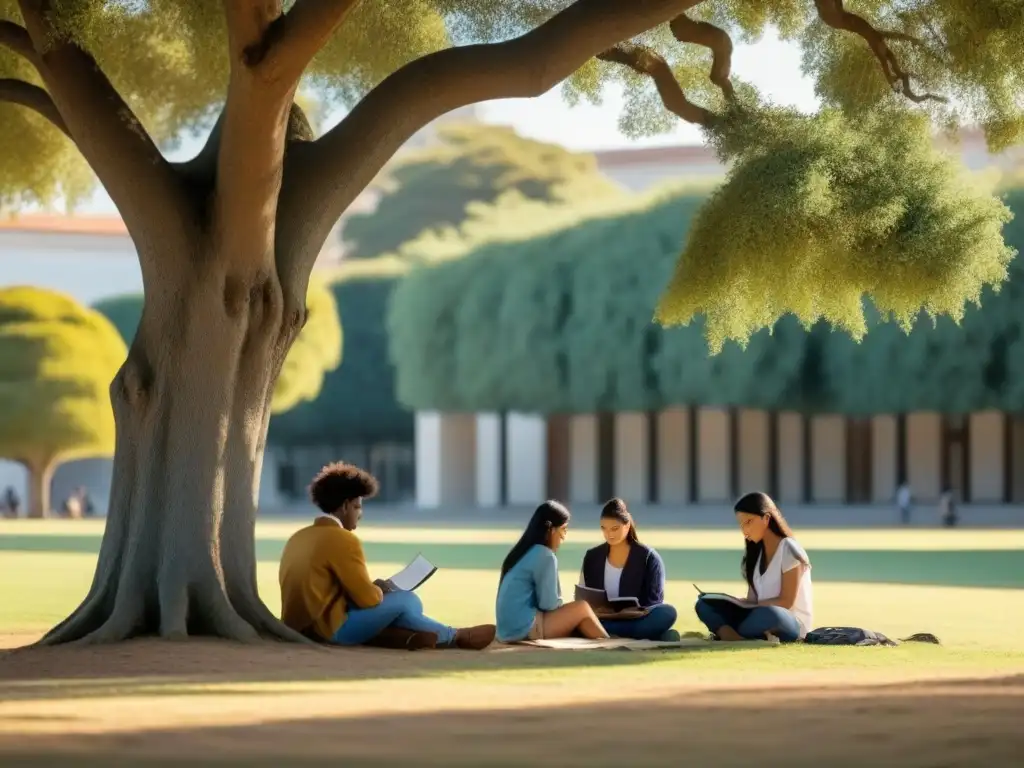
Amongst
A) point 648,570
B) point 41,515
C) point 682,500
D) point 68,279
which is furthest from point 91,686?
point 68,279

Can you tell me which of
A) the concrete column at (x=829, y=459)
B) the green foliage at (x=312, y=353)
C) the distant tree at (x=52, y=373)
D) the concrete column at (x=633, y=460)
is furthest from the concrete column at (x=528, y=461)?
the distant tree at (x=52, y=373)

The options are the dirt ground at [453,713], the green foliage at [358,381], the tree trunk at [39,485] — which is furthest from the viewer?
the green foliage at [358,381]

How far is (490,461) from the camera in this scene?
73.6 meters

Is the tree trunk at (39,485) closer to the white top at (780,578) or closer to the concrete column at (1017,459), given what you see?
the concrete column at (1017,459)

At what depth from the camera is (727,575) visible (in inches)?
1101

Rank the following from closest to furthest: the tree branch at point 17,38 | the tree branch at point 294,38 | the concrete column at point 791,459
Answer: the tree branch at point 294,38
the tree branch at point 17,38
the concrete column at point 791,459

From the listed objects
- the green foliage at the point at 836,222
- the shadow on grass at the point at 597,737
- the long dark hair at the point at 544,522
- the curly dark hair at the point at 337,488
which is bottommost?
the shadow on grass at the point at 597,737

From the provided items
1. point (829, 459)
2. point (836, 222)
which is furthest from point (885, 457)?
point (836, 222)

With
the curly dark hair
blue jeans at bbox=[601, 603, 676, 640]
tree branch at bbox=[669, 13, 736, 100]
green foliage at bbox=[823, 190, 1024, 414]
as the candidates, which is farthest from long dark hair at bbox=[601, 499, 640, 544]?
green foliage at bbox=[823, 190, 1024, 414]

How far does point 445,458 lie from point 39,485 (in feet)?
57.6

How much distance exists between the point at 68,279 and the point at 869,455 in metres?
36.6

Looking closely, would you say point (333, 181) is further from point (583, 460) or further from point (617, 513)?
point (583, 460)

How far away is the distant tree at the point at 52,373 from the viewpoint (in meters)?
57.4

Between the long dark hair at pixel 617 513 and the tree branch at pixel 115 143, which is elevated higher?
the tree branch at pixel 115 143
